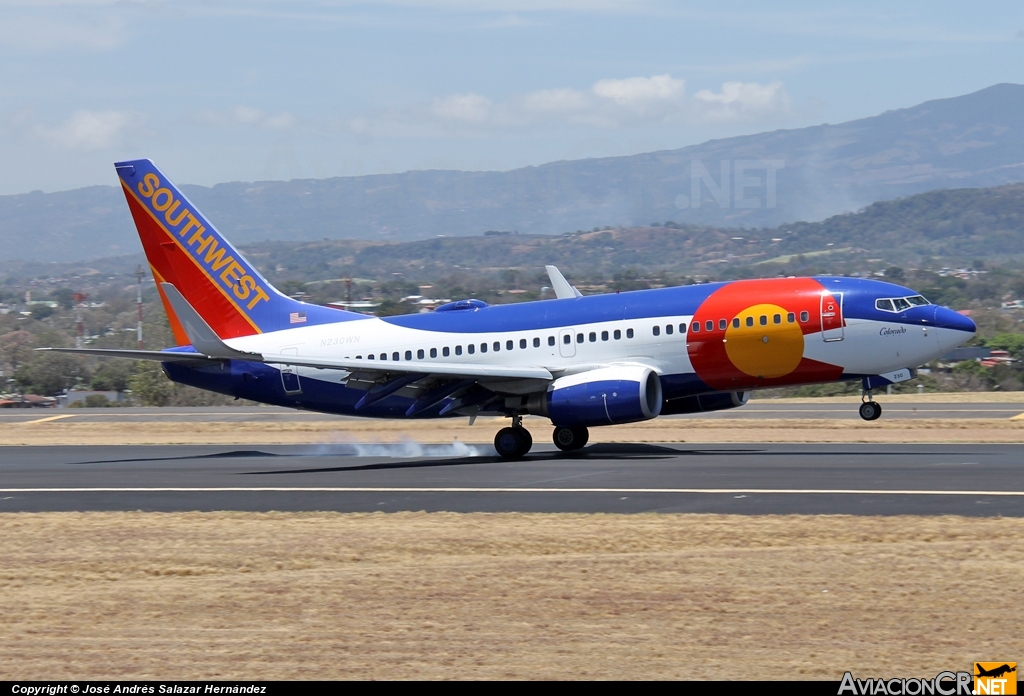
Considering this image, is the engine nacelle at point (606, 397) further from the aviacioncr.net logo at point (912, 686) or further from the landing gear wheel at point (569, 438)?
the aviacioncr.net logo at point (912, 686)

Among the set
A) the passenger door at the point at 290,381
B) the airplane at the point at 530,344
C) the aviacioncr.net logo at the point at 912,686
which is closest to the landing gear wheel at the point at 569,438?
the airplane at the point at 530,344

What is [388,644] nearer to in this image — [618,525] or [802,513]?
[618,525]

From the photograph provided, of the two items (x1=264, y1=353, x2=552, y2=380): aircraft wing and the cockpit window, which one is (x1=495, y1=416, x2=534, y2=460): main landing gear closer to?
(x1=264, y1=353, x2=552, y2=380): aircraft wing

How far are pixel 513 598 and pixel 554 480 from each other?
11177 millimetres

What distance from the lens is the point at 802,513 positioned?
1872 cm

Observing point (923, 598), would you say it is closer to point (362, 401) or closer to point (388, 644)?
point (388, 644)

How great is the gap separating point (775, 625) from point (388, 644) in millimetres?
3562

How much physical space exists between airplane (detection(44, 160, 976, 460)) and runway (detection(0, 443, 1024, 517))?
4.61 ft

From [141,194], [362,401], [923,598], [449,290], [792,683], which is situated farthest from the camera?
[449,290]

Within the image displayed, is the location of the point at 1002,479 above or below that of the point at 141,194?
below

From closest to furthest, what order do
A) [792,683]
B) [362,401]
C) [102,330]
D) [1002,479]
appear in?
[792,683]
[1002,479]
[362,401]
[102,330]

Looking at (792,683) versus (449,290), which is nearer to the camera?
(792,683)

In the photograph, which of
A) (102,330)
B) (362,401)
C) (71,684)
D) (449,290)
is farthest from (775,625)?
(449,290)

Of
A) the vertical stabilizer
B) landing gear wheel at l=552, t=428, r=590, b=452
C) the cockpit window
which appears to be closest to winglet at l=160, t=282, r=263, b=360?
the vertical stabilizer
